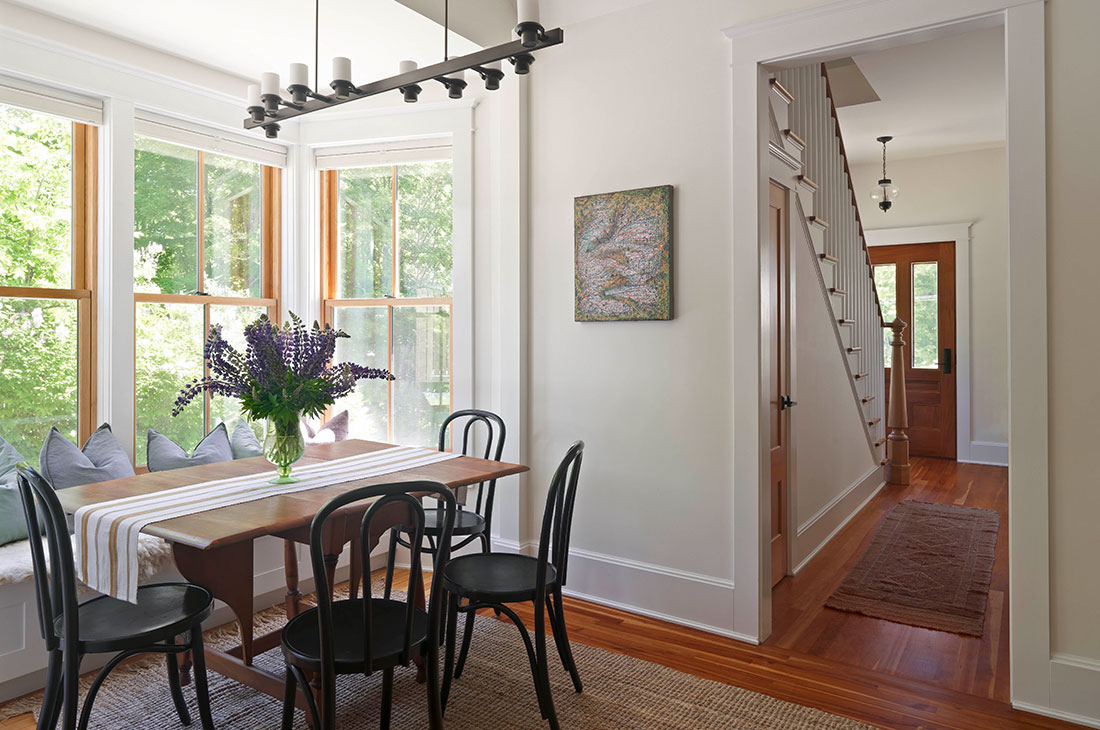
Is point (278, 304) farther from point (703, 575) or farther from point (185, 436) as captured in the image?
point (703, 575)

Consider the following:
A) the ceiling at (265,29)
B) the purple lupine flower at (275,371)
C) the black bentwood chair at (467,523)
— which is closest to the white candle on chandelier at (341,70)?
the purple lupine flower at (275,371)

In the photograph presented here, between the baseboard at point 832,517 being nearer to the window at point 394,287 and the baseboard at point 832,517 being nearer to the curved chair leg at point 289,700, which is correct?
the window at point 394,287

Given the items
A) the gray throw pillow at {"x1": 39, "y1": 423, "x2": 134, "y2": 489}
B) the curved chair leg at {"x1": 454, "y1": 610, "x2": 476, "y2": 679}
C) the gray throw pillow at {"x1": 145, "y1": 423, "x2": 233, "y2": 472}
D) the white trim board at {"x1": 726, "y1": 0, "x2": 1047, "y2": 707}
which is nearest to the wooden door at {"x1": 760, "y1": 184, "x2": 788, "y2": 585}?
the white trim board at {"x1": 726, "y1": 0, "x2": 1047, "y2": 707}

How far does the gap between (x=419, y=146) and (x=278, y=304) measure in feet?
4.29

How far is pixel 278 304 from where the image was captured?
431 cm

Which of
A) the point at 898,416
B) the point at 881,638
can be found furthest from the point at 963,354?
the point at 881,638

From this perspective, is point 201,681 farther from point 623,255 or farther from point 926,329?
point 926,329

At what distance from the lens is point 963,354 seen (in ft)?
23.1

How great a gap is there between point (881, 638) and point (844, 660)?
1.08ft

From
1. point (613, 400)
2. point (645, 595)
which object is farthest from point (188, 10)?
point (645, 595)

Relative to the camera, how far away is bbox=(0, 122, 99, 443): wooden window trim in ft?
11.1

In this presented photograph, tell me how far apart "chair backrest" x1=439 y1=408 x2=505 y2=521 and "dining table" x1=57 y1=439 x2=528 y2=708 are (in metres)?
0.41

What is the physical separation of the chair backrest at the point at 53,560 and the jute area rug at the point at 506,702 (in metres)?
0.57

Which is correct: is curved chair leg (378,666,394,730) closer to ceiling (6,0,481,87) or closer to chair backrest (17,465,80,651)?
chair backrest (17,465,80,651)
